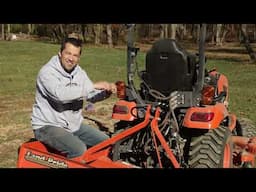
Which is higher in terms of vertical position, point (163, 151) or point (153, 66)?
point (153, 66)

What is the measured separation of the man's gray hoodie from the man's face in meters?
0.06

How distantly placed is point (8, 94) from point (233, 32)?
45.6 meters

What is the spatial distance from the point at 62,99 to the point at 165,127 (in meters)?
1.01

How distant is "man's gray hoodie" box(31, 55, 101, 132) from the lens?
4176mm

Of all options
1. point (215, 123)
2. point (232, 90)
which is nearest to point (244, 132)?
point (215, 123)

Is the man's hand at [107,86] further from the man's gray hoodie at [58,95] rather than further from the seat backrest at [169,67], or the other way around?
the seat backrest at [169,67]

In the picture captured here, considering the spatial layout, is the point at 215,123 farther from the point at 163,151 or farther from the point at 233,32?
the point at 233,32

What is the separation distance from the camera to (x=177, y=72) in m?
4.23

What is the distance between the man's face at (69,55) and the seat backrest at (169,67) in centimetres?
70

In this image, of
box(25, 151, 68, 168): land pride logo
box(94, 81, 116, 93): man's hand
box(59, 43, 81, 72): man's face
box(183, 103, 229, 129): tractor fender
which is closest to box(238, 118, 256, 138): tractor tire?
box(183, 103, 229, 129): tractor fender

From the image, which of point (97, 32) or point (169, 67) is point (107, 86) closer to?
point (169, 67)

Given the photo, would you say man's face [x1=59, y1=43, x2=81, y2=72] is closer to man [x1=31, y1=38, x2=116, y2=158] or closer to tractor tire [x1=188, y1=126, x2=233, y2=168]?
man [x1=31, y1=38, x2=116, y2=158]

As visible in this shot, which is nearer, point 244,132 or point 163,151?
point 163,151

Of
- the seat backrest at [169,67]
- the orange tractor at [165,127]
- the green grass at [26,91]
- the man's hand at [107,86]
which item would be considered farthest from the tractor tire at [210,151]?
the green grass at [26,91]
